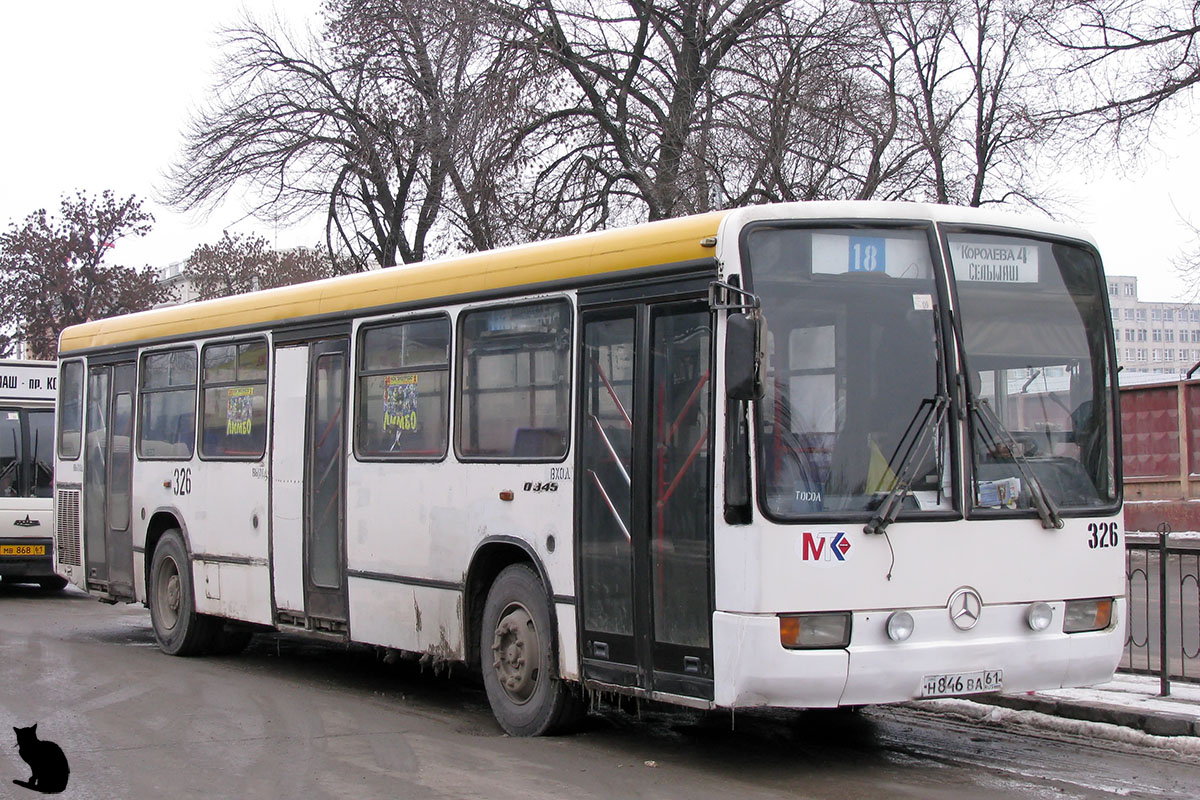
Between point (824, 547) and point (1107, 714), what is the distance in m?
3.28

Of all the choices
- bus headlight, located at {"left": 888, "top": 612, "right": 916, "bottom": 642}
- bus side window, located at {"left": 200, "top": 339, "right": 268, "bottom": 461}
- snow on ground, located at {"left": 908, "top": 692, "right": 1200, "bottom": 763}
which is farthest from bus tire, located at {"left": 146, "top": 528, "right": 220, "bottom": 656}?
bus headlight, located at {"left": 888, "top": 612, "right": 916, "bottom": 642}

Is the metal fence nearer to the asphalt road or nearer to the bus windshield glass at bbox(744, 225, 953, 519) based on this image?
the asphalt road

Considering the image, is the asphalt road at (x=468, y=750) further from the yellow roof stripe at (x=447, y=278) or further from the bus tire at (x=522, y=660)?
the yellow roof stripe at (x=447, y=278)

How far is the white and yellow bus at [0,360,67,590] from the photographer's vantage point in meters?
19.2

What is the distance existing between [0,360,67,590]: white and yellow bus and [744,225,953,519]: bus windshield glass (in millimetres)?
14285

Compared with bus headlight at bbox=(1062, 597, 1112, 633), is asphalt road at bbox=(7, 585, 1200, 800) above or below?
below

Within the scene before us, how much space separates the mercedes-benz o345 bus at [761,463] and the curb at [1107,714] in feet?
4.43

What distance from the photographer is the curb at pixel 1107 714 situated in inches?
348

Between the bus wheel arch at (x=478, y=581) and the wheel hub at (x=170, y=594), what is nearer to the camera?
the bus wheel arch at (x=478, y=581)

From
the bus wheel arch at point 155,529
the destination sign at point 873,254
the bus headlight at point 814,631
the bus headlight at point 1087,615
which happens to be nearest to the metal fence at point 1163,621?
the bus headlight at point 1087,615

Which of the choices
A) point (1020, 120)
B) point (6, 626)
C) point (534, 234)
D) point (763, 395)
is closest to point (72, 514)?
point (6, 626)

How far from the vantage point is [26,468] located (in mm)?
19594

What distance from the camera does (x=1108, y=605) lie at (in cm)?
792

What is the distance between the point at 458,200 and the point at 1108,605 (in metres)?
15.1
